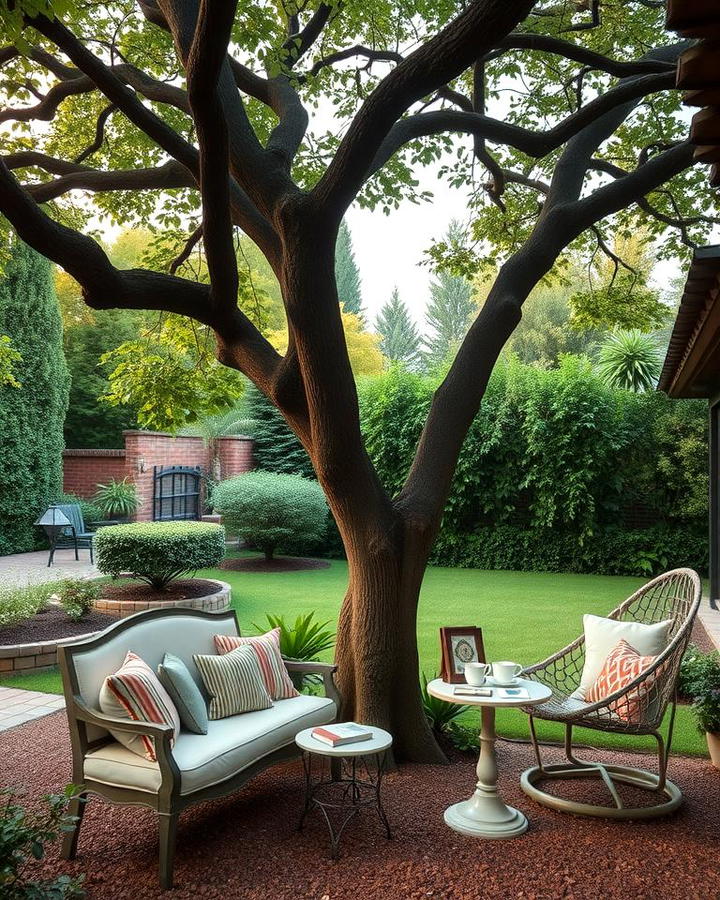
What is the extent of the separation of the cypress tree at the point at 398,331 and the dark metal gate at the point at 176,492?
29653 millimetres

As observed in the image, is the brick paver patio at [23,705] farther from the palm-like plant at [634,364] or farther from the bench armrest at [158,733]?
the palm-like plant at [634,364]

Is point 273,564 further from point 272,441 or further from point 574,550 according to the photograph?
point 574,550

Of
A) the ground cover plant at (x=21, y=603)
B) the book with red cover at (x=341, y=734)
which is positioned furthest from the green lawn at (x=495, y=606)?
the book with red cover at (x=341, y=734)

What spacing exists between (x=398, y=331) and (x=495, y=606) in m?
36.3

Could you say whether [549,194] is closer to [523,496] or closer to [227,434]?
[523,496]

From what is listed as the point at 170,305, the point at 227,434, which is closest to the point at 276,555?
the point at 227,434

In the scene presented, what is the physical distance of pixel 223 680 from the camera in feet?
13.4

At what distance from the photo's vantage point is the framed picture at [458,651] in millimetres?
3973

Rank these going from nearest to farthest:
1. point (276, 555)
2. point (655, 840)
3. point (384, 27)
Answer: point (655, 840), point (384, 27), point (276, 555)

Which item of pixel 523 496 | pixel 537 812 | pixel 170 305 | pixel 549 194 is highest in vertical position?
pixel 549 194

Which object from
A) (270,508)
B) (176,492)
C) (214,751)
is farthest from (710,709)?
(176,492)

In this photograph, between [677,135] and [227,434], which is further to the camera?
[227,434]

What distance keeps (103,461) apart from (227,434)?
2708mm

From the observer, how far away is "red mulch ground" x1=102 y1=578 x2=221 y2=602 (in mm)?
8633
